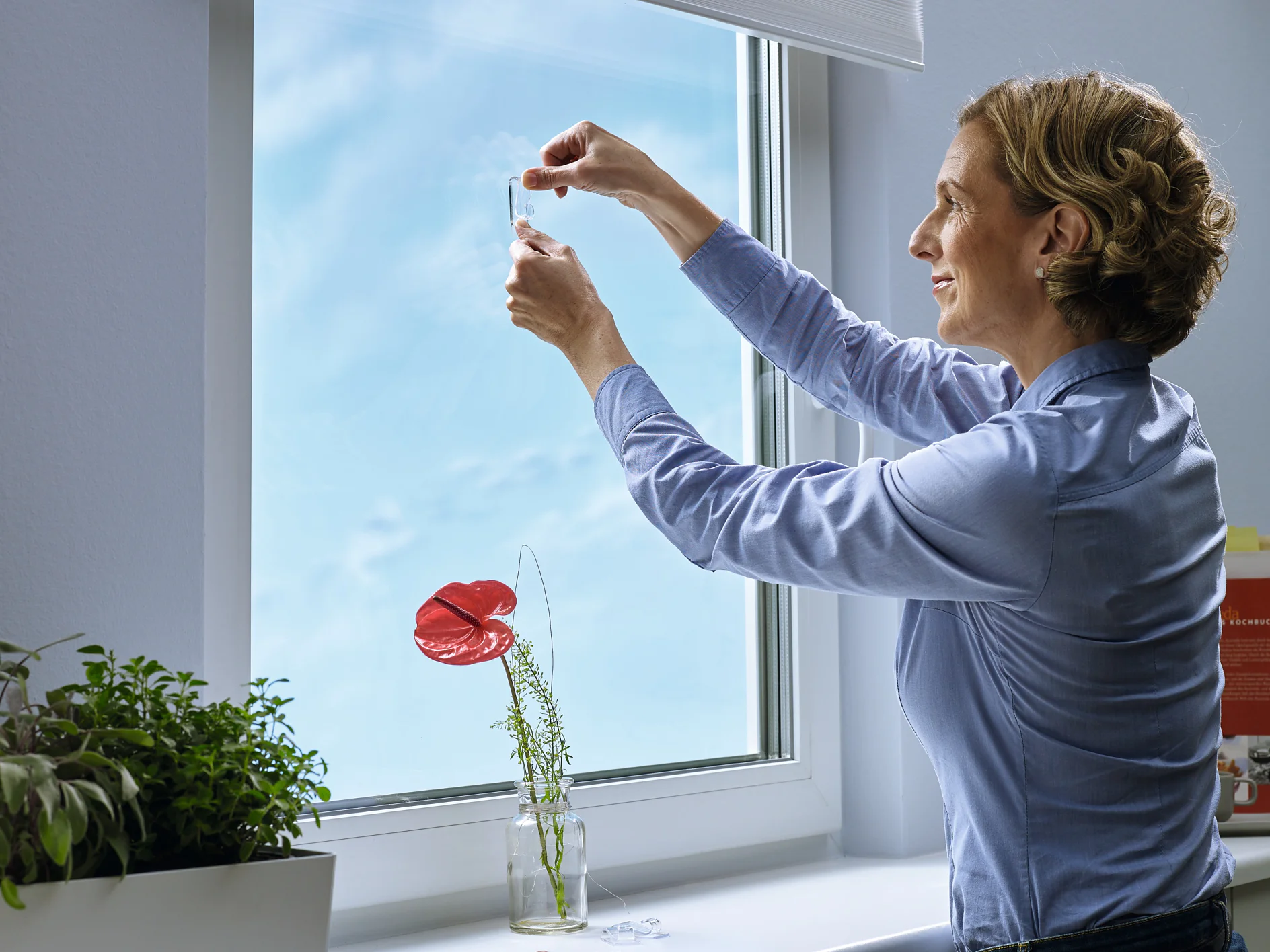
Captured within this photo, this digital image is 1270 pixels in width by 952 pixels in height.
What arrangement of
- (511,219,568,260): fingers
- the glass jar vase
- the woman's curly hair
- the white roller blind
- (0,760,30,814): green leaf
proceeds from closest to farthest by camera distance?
(0,760,30,814): green leaf, the woman's curly hair, (511,219,568,260): fingers, the glass jar vase, the white roller blind

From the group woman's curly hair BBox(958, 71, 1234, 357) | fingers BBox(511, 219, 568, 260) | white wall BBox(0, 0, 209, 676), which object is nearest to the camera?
white wall BBox(0, 0, 209, 676)

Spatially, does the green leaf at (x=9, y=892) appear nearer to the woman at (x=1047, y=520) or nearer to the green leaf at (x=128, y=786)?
the green leaf at (x=128, y=786)

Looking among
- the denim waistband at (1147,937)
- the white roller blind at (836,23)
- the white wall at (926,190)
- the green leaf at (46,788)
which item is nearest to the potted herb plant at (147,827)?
the green leaf at (46,788)

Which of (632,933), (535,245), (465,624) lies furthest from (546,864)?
(535,245)

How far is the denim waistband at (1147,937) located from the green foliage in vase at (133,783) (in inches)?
21.9

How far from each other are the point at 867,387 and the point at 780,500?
0.37m

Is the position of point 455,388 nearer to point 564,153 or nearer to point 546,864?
point 564,153

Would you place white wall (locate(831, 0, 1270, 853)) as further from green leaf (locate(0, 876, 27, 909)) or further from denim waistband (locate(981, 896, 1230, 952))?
green leaf (locate(0, 876, 27, 909))

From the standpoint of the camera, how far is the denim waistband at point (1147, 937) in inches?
35.4

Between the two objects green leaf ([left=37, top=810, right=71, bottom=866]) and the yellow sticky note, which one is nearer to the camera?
green leaf ([left=37, top=810, right=71, bottom=866])

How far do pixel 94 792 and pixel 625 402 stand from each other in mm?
497

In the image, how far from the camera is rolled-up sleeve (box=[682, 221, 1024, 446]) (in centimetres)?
120

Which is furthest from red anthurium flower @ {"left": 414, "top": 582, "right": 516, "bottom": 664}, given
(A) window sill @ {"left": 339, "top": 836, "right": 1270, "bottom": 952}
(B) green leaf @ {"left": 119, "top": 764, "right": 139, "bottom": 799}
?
(B) green leaf @ {"left": 119, "top": 764, "right": 139, "bottom": 799}

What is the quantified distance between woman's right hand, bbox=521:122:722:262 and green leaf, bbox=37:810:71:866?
69cm
